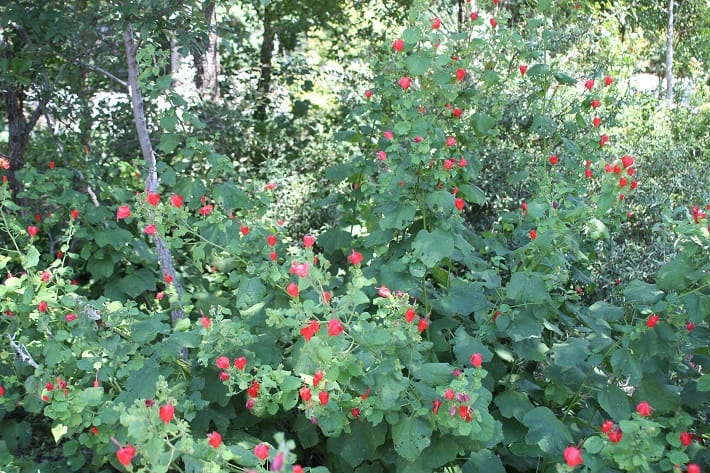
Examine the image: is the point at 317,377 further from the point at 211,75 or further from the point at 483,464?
the point at 211,75

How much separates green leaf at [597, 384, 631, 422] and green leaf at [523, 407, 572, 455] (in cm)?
15

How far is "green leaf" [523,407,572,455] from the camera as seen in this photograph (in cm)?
224

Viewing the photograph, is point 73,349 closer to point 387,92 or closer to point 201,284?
point 201,284

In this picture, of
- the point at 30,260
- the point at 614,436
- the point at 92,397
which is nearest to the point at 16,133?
the point at 30,260

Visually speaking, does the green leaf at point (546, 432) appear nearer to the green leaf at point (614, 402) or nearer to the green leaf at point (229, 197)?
the green leaf at point (614, 402)

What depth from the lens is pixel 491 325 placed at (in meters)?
2.61

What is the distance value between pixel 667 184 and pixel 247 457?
3.29 meters

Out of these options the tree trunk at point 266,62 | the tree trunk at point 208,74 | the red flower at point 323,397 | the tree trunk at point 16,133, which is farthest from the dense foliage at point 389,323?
the tree trunk at point 266,62

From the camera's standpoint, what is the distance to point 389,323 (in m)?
2.02

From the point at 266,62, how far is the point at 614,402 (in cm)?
462

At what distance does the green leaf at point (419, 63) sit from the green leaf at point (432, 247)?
61 cm

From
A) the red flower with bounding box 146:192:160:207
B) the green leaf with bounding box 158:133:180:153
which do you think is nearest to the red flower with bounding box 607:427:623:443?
the red flower with bounding box 146:192:160:207

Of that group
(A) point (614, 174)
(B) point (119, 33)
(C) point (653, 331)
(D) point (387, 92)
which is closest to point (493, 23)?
(D) point (387, 92)

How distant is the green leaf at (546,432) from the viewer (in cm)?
224
